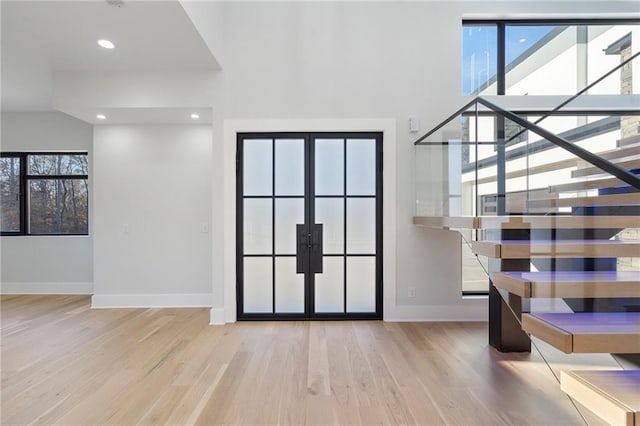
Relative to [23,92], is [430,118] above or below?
below

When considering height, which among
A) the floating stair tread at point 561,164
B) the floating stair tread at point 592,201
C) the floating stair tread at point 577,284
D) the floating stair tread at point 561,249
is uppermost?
the floating stair tread at point 561,164

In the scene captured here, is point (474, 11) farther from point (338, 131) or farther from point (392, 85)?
point (338, 131)

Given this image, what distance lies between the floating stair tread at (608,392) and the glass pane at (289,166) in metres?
3.03

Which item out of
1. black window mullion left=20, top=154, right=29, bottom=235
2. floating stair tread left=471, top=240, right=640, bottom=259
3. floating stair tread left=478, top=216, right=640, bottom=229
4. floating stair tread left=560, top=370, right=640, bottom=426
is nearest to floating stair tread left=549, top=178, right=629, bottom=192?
floating stair tread left=478, top=216, right=640, bottom=229

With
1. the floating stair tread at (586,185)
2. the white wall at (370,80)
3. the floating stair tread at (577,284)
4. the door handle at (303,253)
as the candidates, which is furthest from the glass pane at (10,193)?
the floating stair tread at (586,185)

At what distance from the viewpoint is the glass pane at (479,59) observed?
4.06m

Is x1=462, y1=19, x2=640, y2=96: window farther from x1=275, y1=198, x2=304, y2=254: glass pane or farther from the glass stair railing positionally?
x1=275, y1=198, x2=304, y2=254: glass pane

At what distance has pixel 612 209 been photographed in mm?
2322

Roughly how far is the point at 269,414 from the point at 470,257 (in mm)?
2922

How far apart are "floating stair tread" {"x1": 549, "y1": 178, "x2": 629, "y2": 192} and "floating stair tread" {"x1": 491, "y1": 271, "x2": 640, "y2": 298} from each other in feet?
2.42

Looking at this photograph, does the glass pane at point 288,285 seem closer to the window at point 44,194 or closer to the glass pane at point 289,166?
the glass pane at point 289,166

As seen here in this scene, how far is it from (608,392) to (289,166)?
3351 millimetres

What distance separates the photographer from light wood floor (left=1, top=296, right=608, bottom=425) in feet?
6.64

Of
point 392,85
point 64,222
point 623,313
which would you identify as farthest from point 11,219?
point 623,313
